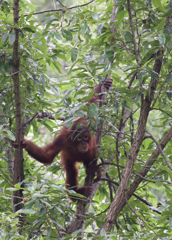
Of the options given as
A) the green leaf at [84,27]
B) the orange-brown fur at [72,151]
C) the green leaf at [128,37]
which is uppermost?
the green leaf at [84,27]

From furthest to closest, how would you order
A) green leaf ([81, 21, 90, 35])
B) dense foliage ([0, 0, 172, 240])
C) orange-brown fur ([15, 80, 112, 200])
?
orange-brown fur ([15, 80, 112, 200]), green leaf ([81, 21, 90, 35]), dense foliage ([0, 0, 172, 240])

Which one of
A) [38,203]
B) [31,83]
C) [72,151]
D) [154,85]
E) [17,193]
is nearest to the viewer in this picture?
[38,203]

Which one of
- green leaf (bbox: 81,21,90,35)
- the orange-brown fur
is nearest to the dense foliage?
green leaf (bbox: 81,21,90,35)

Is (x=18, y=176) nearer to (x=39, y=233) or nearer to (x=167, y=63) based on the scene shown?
(x=39, y=233)

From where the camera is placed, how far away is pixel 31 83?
269cm

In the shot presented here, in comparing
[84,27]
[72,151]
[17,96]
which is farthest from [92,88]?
[72,151]

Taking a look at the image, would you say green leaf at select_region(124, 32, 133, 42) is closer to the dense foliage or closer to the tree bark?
the dense foliage

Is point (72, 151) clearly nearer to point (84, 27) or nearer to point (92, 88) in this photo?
point (92, 88)

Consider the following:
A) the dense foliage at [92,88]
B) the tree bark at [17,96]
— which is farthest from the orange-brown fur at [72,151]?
the tree bark at [17,96]

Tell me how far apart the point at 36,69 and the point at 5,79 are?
0.99ft

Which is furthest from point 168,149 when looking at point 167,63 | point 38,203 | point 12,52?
point 12,52

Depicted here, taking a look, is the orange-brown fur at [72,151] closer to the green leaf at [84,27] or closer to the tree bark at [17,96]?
the tree bark at [17,96]

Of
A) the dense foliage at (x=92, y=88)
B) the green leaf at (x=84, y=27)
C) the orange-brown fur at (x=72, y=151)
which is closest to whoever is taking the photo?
the dense foliage at (x=92, y=88)

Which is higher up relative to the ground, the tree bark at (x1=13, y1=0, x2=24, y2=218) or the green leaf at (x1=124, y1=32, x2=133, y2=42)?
the green leaf at (x1=124, y1=32, x2=133, y2=42)
